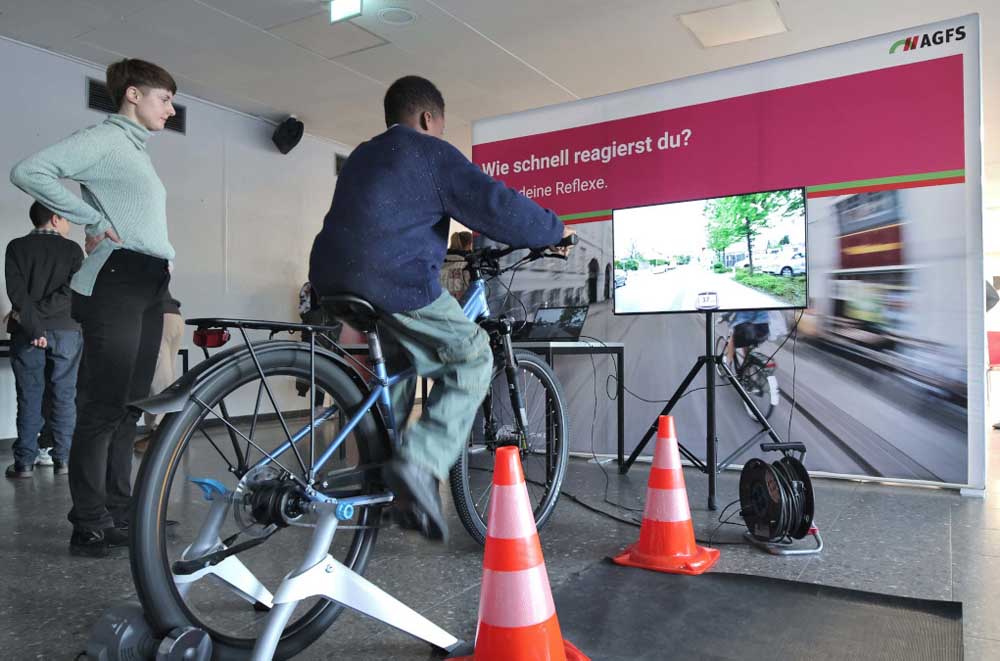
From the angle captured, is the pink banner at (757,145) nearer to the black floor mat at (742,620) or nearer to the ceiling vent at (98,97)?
the black floor mat at (742,620)

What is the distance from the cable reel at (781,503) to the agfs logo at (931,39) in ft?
7.20

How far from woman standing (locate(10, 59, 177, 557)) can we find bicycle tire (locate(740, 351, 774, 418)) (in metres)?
2.78

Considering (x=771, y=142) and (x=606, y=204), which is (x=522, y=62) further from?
(x=771, y=142)

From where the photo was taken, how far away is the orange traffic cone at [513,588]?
128 cm

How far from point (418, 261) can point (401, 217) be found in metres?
0.10

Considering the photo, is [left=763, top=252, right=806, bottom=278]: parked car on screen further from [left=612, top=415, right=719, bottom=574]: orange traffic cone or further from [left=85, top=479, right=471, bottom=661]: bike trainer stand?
[left=85, top=479, right=471, bottom=661]: bike trainer stand

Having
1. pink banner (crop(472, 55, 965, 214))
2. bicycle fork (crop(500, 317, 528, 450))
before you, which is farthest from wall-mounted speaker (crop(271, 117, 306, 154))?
bicycle fork (crop(500, 317, 528, 450))

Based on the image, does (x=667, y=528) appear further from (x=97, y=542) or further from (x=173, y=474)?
(x=97, y=542)

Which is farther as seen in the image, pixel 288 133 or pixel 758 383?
pixel 288 133

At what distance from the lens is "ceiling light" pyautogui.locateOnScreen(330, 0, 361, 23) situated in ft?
15.1

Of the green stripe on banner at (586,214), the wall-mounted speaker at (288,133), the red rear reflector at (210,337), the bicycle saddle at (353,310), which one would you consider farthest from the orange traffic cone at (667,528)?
the wall-mounted speaker at (288,133)

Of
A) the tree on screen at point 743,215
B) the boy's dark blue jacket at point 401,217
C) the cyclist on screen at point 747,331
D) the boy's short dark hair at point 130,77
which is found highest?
the boy's short dark hair at point 130,77

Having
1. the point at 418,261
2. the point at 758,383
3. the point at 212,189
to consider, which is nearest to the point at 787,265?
the point at 758,383

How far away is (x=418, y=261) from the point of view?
1.53m
